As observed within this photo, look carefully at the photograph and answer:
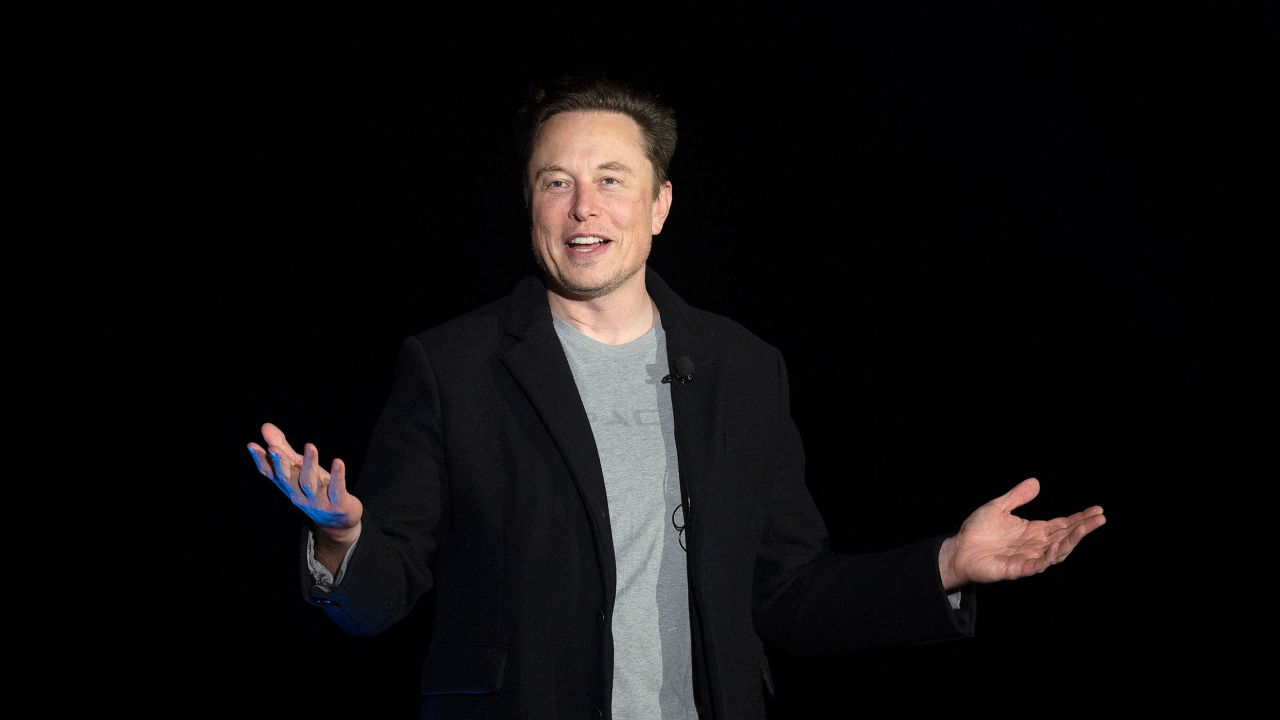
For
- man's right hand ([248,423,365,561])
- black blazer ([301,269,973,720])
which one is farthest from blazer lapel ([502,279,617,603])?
man's right hand ([248,423,365,561])

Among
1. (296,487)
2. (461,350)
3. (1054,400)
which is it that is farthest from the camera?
(1054,400)

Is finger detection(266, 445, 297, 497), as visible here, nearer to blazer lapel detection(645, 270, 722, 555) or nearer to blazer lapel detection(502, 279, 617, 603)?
blazer lapel detection(502, 279, 617, 603)

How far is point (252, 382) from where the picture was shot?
292cm

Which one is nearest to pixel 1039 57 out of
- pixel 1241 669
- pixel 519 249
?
pixel 519 249

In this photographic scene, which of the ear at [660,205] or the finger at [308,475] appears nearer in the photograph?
the finger at [308,475]

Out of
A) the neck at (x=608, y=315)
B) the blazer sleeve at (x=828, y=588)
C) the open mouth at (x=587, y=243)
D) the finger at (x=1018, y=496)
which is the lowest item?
the blazer sleeve at (x=828, y=588)

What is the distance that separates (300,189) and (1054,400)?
2095 mm

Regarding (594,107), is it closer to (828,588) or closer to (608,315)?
(608,315)

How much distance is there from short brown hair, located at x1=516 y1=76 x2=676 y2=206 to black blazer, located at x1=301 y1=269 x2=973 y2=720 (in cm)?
32

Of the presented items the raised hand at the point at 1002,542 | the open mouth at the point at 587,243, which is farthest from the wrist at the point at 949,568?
the open mouth at the point at 587,243

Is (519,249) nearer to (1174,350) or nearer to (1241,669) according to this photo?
(1174,350)

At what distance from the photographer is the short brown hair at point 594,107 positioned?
2260mm

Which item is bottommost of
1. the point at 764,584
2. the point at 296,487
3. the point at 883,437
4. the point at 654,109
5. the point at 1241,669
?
the point at 1241,669

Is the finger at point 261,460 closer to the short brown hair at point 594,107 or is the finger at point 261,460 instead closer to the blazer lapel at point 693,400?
the blazer lapel at point 693,400
